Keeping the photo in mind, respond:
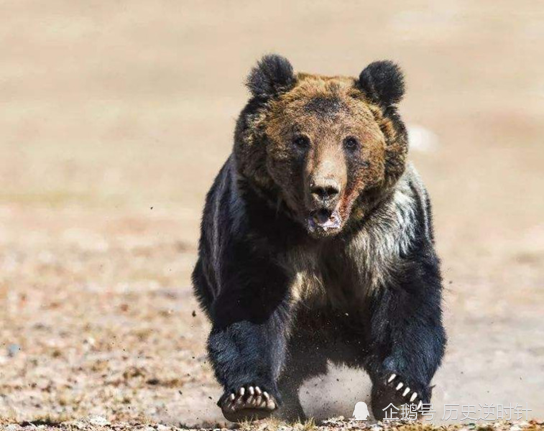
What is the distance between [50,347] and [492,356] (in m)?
3.62

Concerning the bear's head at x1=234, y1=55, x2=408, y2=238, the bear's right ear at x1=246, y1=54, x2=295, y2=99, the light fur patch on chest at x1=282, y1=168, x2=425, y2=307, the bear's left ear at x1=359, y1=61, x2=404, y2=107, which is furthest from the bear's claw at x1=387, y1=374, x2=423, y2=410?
the bear's right ear at x1=246, y1=54, x2=295, y2=99

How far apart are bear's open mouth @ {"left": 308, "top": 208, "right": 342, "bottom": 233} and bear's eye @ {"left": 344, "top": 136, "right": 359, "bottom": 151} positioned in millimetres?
418

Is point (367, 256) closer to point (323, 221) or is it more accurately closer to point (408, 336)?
point (408, 336)

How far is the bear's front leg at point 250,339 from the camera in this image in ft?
22.5

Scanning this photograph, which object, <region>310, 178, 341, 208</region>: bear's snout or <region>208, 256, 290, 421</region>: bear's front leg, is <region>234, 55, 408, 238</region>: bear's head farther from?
<region>208, 256, 290, 421</region>: bear's front leg

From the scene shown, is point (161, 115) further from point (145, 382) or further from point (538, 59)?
point (145, 382)

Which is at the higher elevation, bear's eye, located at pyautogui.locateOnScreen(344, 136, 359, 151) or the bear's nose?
bear's eye, located at pyautogui.locateOnScreen(344, 136, 359, 151)

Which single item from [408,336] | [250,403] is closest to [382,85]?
[408,336]

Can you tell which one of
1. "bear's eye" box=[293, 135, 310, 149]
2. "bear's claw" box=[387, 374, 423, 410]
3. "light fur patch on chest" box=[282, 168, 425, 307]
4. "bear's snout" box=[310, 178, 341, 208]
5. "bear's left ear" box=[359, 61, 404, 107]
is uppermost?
"bear's left ear" box=[359, 61, 404, 107]

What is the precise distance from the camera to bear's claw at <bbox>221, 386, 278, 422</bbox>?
268 inches

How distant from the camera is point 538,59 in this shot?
4366 centimetres

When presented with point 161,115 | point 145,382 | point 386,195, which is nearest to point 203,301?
point 145,382

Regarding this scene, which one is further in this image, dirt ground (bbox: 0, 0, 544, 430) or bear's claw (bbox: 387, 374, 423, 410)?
dirt ground (bbox: 0, 0, 544, 430)

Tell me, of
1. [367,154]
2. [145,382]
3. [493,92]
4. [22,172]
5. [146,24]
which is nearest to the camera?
[367,154]
